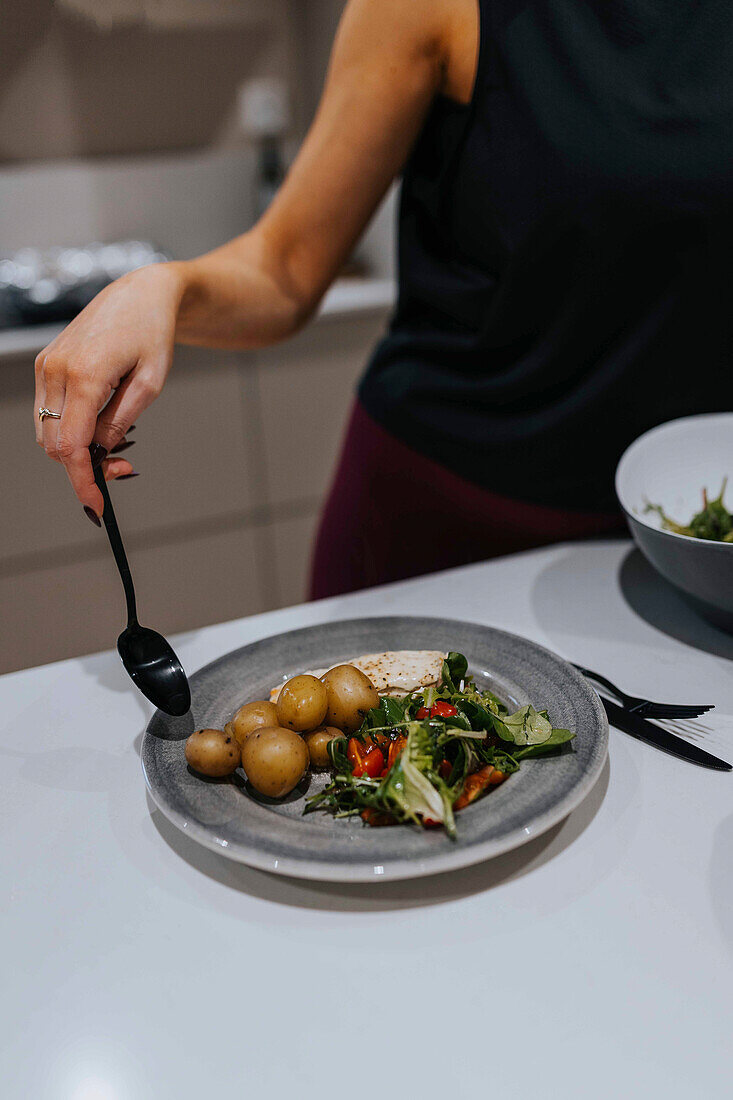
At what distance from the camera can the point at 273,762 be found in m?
0.55

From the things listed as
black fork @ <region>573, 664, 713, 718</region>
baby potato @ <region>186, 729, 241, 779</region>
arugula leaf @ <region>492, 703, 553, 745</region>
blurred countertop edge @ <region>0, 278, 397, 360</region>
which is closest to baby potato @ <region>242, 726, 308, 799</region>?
baby potato @ <region>186, 729, 241, 779</region>

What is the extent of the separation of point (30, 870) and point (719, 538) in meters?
0.61

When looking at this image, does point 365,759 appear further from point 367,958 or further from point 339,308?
point 339,308

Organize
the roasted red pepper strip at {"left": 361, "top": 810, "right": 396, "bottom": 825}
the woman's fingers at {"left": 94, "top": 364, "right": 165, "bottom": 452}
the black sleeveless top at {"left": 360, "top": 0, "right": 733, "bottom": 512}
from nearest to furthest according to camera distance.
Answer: the roasted red pepper strip at {"left": 361, "top": 810, "right": 396, "bottom": 825} → the woman's fingers at {"left": 94, "top": 364, "right": 165, "bottom": 452} → the black sleeveless top at {"left": 360, "top": 0, "right": 733, "bottom": 512}

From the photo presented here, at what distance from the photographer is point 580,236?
90cm

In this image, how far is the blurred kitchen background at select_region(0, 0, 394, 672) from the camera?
2152 mm

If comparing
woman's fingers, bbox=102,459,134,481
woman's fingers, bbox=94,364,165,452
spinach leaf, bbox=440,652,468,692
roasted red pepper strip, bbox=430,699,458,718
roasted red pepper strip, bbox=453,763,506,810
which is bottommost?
roasted red pepper strip, bbox=453,763,506,810

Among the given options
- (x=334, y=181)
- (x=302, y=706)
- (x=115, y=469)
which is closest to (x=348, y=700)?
(x=302, y=706)

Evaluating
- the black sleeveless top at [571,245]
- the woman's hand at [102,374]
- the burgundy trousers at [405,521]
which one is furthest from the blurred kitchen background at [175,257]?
the woman's hand at [102,374]

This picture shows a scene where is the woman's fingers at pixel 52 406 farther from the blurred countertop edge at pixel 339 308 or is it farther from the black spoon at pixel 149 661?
the blurred countertop edge at pixel 339 308

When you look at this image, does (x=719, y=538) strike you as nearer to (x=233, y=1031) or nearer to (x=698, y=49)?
(x=698, y=49)

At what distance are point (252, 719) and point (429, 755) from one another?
125 millimetres

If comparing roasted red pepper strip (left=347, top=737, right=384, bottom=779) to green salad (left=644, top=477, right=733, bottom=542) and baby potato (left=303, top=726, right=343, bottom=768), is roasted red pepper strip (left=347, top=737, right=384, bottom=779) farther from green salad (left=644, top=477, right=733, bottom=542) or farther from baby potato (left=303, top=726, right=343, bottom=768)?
green salad (left=644, top=477, right=733, bottom=542)

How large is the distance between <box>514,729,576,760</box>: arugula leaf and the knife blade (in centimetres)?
10
